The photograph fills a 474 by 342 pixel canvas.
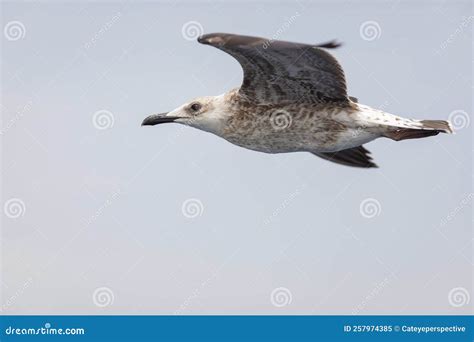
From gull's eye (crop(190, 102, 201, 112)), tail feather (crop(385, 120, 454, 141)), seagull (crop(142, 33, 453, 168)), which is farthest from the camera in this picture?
gull's eye (crop(190, 102, 201, 112))

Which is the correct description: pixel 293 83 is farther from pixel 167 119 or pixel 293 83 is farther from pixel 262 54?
pixel 167 119

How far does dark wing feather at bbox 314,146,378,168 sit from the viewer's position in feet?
51.3

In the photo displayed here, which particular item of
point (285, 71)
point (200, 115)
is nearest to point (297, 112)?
point (285, 71)

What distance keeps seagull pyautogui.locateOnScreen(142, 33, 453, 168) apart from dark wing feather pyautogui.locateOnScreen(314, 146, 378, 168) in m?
1.02

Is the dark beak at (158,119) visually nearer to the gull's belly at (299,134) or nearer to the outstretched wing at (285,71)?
the gull's belly at (299,134)

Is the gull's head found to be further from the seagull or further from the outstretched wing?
the outstretched wing

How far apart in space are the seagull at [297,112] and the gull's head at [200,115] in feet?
0.06

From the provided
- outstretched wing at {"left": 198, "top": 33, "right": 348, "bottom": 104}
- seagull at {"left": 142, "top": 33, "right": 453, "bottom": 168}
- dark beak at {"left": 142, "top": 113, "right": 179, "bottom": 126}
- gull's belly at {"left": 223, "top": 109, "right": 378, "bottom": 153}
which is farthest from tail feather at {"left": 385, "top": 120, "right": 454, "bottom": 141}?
dark beak at {"left": 142, "top": 113, "right": 179, "bottom": 126}

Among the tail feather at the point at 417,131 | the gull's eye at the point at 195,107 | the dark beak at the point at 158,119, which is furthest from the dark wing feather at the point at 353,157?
the dark beak at the point at 158,119

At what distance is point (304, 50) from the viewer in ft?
42.2

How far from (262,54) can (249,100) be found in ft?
3.87

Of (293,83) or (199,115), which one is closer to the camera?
(293,83)

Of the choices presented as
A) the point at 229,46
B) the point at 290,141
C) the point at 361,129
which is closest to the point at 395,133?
the point at 361,129

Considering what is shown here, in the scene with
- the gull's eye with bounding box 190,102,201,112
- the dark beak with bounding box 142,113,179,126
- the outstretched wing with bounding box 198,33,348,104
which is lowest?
the dark beak with bounding box 142,113,179,126
